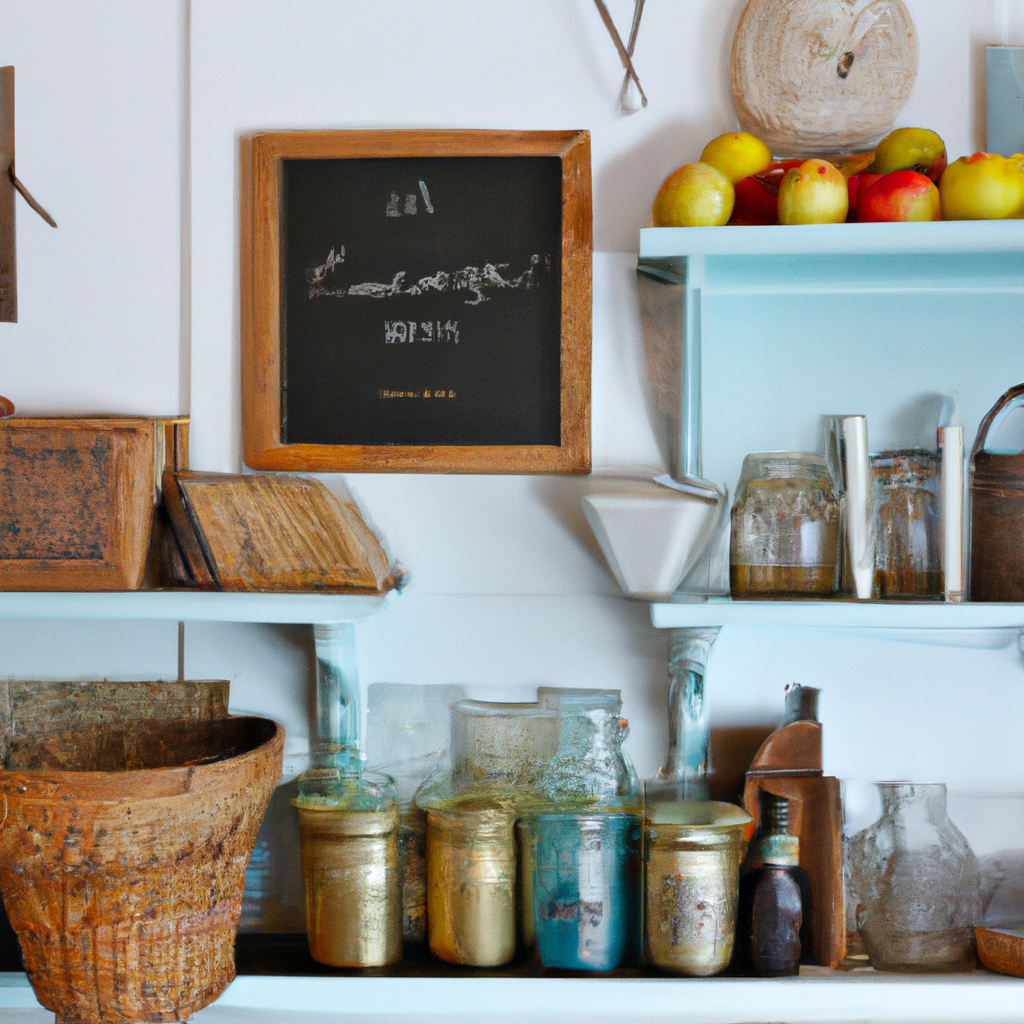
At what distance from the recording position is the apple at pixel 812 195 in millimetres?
978

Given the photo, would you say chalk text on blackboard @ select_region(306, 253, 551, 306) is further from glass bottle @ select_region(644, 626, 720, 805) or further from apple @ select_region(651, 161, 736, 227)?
glass bottle @ select_region(644, 626, 720, 805)

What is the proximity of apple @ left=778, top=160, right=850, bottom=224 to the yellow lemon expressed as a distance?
74 millimetres

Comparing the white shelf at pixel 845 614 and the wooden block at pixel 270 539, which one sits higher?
the wooden block at pixel 270 539

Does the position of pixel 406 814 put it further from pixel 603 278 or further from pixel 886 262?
pixel 886 262

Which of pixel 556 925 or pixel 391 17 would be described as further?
pixel 391 17

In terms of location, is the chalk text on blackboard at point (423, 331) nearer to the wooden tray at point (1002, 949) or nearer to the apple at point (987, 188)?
the apple at point (987, 188)

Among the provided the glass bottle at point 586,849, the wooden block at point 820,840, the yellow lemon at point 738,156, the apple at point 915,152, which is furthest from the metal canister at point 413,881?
the apple at point 915,152

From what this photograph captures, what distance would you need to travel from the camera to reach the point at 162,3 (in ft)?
3.87

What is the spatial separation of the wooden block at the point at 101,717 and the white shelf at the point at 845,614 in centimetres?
63

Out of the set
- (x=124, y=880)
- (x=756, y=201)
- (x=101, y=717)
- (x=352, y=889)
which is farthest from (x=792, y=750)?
(x=101, y=717)

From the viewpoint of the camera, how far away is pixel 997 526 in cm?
103

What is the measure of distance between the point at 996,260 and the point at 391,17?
0.80 meters

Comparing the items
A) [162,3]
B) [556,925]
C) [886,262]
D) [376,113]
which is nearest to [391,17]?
[376,113]

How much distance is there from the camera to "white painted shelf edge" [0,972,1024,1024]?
999 mm
